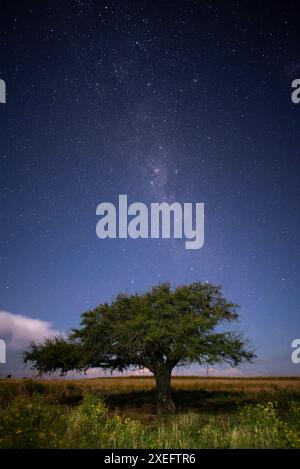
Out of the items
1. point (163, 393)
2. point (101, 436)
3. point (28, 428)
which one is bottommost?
point (163, 393)

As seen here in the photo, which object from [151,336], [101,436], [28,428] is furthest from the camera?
[151,336]

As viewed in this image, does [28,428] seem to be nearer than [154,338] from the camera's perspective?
Yes

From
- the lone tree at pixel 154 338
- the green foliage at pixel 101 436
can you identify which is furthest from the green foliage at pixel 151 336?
the green foliage at pixel 101 436

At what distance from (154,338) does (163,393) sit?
4.01 metres

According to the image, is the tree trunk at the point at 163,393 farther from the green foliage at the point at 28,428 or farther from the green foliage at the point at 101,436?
the green foliage at the point at 28,428

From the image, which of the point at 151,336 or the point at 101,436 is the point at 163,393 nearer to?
the point at 151,336

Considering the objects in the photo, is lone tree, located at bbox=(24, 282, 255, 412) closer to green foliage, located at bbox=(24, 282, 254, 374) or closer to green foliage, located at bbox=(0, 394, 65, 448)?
green foliage, located at bbox=(24, 282, 254, 374)

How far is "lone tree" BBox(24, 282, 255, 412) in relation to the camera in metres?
24.9

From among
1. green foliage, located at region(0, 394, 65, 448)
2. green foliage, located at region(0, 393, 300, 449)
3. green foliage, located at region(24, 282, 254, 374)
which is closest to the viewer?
green foliage, located at region(0, 394, 65, 448)

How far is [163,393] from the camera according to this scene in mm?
26125

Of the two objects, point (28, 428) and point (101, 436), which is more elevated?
point (28, 428)

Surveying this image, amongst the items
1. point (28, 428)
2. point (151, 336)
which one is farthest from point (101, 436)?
point (151, 336)

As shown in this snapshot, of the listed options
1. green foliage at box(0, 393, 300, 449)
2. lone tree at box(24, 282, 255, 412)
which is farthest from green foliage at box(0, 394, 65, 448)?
lone tree at box(24, 282, 255, 412)
